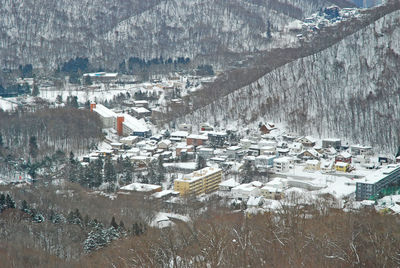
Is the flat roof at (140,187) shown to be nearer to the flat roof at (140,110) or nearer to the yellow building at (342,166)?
the yellow building at (342,166)

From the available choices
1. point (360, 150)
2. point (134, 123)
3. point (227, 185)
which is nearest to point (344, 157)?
point (360, 150)

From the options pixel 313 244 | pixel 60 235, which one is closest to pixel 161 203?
pixel 60 235

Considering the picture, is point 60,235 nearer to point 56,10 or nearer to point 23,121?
point 23,121

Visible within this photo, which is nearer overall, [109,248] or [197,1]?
[109,248]

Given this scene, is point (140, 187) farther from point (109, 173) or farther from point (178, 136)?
point (178, 136)

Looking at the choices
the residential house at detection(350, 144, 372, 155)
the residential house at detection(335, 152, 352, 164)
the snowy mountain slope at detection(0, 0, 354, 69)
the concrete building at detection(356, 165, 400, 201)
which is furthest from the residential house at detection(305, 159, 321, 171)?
the snowy mountain slope at detection(0, 0, 354, 69)

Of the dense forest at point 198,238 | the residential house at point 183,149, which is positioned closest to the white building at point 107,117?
the residential house at point 183,149
